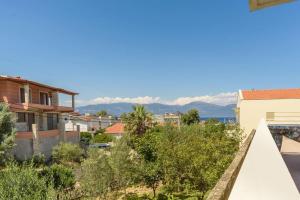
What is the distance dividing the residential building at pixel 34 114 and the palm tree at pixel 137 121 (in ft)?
31.4

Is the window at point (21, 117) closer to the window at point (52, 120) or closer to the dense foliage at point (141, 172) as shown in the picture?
the window at point (52, 120)

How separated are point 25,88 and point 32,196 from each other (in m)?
24.4

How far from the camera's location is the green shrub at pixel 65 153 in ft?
117

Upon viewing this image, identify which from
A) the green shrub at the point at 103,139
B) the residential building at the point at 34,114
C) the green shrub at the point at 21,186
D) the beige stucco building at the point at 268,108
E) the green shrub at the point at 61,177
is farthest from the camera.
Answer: the green shrub at the point at 103,139

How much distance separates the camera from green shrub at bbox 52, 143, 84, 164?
35531 mm

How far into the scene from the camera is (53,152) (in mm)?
36281

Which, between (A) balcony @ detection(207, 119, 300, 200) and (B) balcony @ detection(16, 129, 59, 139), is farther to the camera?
(B) balcony @ detection(16, 129, 59, 139)

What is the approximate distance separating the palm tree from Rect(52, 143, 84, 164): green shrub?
583 inches

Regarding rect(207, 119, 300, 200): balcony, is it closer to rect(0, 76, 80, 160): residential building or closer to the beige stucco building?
rect(0, 76, 80, 160): residential building

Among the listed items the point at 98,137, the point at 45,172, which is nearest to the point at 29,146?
the point at 45,172

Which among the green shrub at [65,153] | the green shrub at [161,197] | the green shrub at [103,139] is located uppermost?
the green shrub at [65,153]

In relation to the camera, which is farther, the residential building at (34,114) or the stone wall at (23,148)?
the residential building at (34,114)

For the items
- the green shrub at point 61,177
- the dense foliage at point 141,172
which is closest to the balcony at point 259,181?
the dense foliage at point 141,172

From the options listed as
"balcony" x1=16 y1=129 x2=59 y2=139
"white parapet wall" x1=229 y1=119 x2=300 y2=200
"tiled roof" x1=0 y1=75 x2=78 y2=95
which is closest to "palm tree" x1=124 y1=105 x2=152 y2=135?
"tiled roof" x1=0 y1=75 x2=78 y2=95
